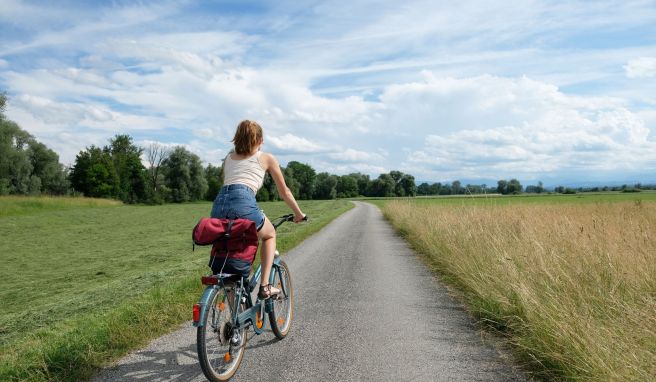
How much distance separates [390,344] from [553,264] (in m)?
3.27

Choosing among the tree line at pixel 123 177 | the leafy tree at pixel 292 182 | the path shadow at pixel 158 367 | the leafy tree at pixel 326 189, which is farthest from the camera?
the leafy tree at pixel 326 189

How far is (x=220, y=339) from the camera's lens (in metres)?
3.86

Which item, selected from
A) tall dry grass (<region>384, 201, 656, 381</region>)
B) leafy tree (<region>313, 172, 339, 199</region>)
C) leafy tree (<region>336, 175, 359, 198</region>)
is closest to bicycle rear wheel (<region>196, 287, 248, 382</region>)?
tall dry grass (<region>384, 201, 656, 381</region>)

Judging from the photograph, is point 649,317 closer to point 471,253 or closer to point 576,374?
point 576,374

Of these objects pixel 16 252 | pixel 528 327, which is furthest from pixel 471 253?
pixel 16 252

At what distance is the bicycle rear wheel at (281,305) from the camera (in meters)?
4.92

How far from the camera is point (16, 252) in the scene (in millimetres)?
17250

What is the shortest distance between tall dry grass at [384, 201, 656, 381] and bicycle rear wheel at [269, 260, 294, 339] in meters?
2.47

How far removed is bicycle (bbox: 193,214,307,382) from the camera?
3.54m

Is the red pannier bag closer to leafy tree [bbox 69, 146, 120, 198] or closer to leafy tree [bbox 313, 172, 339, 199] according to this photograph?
leafy tree [bbox 69, 146, 120, 198]

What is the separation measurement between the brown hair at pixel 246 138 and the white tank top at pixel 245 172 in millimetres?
95

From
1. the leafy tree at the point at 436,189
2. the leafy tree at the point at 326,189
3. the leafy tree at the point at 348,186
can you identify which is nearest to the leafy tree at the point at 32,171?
the leafy tree at the point at 326,189

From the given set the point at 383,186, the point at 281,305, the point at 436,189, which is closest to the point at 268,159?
the point at 281,305

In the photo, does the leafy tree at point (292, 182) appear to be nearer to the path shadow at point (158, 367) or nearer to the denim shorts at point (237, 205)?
the path shadow at point (158, 367)
